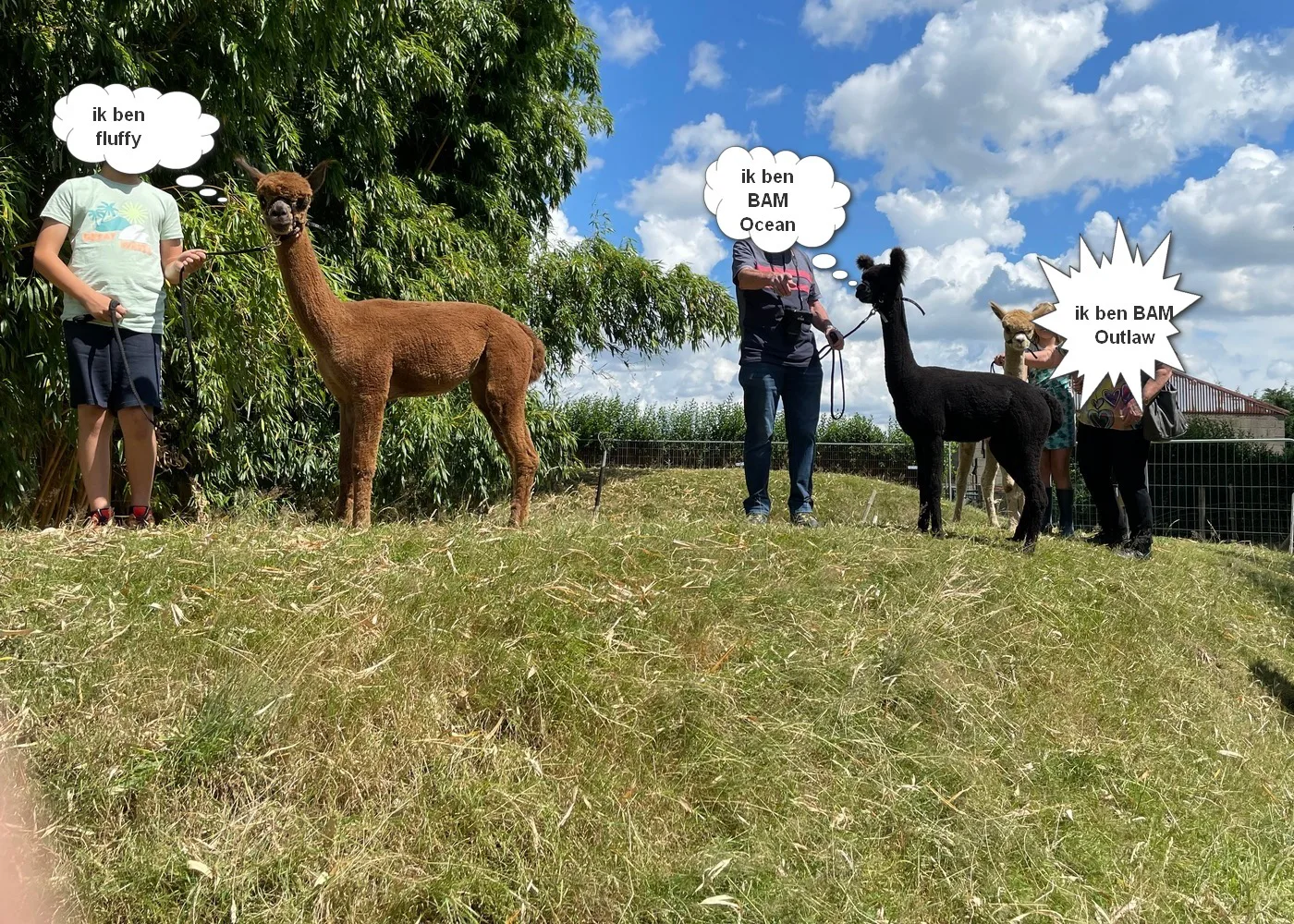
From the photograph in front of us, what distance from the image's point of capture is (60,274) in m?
4.52

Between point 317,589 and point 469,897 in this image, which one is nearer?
point 469,897

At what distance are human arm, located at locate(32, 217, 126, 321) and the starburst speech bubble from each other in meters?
6.24

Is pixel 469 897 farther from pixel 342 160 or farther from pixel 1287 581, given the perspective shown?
pixel 342 160

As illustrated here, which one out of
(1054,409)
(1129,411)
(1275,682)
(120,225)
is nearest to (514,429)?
(120,225)

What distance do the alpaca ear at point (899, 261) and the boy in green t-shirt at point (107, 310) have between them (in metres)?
4.25

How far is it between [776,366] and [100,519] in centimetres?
417

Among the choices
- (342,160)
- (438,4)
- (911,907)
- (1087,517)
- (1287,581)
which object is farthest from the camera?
(1087,517)

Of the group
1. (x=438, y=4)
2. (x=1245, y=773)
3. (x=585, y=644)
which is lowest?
(x=1245, y=773)

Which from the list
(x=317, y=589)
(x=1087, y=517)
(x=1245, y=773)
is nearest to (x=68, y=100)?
(x=317, y=589)

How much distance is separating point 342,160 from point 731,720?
10.3 metres

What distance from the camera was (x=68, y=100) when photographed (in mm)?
5734

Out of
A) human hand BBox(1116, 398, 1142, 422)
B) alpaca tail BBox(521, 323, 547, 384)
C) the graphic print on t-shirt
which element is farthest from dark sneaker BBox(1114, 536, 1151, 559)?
the graphic print on t-shirt

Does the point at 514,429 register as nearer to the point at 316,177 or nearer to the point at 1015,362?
the point at 316,177

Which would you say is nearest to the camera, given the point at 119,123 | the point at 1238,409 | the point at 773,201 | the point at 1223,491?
the point at 119,123
